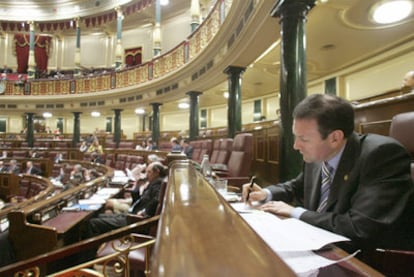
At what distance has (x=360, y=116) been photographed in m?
2.73

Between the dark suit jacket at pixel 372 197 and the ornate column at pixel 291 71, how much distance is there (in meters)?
2.32

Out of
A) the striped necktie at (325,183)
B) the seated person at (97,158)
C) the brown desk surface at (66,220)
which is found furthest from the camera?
the seated person at (97,158)

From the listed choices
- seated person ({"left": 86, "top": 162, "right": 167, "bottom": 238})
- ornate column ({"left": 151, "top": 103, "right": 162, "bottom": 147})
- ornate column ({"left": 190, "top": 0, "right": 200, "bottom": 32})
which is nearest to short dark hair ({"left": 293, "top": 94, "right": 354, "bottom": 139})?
seated person ({"left": 86, "top": 162, "right": 167, "bottom": 238})

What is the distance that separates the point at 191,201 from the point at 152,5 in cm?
1472

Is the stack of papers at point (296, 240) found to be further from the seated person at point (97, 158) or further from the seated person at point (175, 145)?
the seated person at point (97, 158)

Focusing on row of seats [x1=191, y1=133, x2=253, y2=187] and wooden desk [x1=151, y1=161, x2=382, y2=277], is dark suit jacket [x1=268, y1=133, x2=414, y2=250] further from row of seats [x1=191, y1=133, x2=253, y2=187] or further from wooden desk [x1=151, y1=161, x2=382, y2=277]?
row of seats [x1=191, y1=133, x2=253, y2=187]

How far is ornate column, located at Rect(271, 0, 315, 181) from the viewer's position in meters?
3.41

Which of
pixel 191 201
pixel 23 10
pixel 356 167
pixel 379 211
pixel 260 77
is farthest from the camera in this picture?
pixel 23 10

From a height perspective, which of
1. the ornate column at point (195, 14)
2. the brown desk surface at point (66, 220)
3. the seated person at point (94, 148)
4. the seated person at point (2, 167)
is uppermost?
the ornate column at point (195, 14)

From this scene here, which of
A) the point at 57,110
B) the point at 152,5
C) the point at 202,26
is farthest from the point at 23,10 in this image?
the point at 202,26

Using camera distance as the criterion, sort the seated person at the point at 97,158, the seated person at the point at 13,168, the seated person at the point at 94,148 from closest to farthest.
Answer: the seated person at the point at 13,168 → the seated person at the point at 97,158 → the seated person at the point at 94,148

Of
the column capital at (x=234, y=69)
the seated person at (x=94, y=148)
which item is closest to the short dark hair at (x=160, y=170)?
the column capital at (x=234, y=69)

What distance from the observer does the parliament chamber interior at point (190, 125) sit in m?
0.71

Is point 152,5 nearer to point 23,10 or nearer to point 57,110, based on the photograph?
point 57,110
